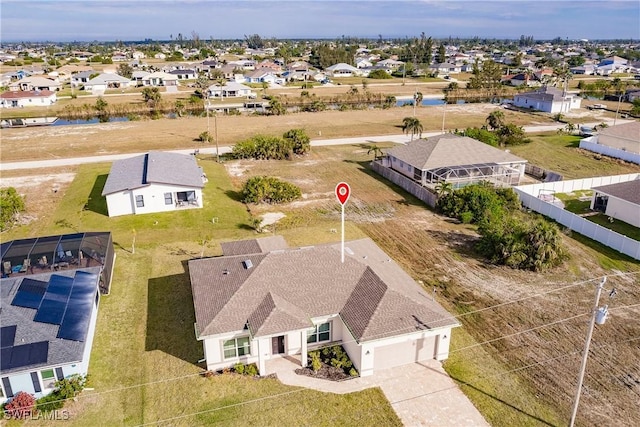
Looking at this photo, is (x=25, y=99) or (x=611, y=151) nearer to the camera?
(x=611, y=151)

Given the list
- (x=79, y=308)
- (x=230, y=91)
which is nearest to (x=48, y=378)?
(x=79, y=308)

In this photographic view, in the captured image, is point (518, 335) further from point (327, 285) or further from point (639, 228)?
point (639, 228)

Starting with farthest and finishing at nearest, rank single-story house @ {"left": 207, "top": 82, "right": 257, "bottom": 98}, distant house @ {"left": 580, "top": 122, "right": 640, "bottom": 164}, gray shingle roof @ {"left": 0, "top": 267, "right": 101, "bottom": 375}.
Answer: single-story house @ {"left": 207, "top": 82, "right": 257, "bottom": 98} → distant house @ {"left": 580, "top": 122, "right": 640, "bottom": 164} → gray shingle roof @ {"left": 0, "top": 267, "right": 101, "bottom": 375}

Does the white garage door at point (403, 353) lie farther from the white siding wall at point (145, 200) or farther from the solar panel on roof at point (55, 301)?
the white siding wall at point (145, 200)

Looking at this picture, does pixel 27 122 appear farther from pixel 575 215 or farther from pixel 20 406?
pixel 575 215

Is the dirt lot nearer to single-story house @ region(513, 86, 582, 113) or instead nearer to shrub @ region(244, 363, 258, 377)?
shrub @ region(244, 363, 258, 377)

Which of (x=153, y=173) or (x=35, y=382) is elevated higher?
(x=153, y=173)

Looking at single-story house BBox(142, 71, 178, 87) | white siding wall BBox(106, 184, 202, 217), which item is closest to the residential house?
single-story house BBox(142, 71, 178, 87)

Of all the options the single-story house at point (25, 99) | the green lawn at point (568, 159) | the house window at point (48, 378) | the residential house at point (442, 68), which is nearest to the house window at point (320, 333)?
the house window at point (48, 378)
